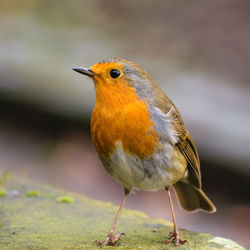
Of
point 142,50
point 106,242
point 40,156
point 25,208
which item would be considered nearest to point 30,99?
point 40,156

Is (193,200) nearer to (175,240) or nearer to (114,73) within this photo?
(175,240)

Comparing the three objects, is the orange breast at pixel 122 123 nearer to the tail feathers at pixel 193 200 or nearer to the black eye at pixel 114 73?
the black eye at pixel 114 73

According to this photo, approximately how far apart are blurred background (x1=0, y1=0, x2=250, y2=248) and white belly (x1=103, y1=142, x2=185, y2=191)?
2673 millimetres

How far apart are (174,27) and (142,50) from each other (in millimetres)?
1195

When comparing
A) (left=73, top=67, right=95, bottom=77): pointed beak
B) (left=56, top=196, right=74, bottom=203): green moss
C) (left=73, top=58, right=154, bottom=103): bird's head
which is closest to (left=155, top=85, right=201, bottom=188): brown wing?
(left=73, top=58, right=154, bottom=103): bird's head

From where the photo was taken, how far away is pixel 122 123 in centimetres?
309

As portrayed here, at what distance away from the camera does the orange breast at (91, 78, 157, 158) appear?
309cm

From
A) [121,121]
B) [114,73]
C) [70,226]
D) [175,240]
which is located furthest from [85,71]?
[175,240]

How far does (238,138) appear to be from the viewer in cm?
645

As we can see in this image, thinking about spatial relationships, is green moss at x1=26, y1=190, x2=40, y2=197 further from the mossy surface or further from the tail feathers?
the tail feathers

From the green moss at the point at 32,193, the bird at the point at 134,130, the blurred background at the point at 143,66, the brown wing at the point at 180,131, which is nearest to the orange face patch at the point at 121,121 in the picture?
the bird at the point at 134,130

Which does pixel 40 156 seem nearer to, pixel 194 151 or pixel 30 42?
pixel 30 42

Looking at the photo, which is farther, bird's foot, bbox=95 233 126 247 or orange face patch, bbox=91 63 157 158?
bird's foot, bbox=95 233 126 247

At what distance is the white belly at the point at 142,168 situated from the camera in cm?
314
